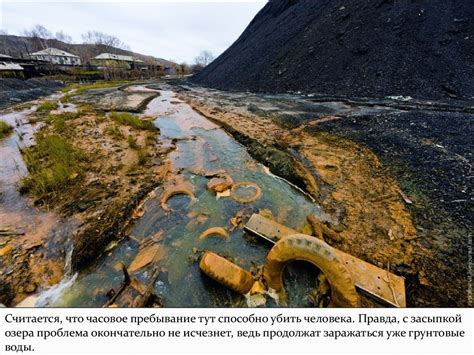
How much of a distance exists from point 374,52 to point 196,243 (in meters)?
14.8

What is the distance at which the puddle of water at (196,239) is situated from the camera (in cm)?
239

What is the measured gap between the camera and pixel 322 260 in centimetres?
197

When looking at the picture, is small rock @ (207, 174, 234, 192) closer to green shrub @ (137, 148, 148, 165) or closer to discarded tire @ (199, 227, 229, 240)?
discarded tire @ (199, 227, 229, 240)

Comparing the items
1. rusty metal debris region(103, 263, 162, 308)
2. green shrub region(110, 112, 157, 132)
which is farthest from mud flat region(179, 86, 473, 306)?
green shrub region(110, 112, 157, 132)

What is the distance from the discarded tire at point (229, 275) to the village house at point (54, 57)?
2636 inches

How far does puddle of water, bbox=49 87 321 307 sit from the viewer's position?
7.83ft

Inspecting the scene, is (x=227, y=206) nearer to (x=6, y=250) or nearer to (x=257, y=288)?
(x=257, y=288)

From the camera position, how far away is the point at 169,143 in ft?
22.4

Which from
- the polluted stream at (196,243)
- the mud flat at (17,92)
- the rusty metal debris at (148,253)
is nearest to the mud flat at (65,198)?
the polluted stream at (196,243)

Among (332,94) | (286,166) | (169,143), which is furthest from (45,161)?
(332,94)

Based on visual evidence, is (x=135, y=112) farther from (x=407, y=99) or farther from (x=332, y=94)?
(x=407, y=99)

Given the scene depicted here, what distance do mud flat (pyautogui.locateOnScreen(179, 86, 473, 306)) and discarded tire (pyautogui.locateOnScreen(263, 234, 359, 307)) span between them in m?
0.89

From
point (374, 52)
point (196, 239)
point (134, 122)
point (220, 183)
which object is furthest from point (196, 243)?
point (374, 52)

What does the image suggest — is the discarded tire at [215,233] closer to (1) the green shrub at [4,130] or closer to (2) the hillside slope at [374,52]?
(1) the green shrub at [4,130]
